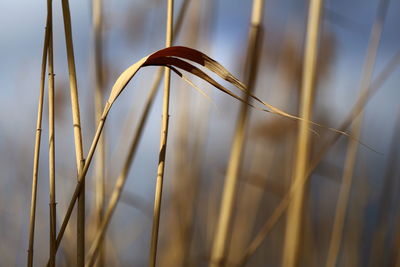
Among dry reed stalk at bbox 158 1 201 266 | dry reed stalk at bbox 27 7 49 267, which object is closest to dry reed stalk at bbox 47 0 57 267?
dry reed stalk at bbox 27 7 49 267

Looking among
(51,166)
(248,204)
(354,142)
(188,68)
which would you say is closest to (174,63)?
(188,68)

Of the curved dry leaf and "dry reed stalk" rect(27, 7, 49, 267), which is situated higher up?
the curved dry leaf

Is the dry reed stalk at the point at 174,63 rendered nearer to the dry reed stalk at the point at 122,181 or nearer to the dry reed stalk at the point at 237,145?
the dry reed stalk at the point at 237,145

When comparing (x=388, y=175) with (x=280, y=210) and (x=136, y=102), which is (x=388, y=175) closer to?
(x=280, y=210)

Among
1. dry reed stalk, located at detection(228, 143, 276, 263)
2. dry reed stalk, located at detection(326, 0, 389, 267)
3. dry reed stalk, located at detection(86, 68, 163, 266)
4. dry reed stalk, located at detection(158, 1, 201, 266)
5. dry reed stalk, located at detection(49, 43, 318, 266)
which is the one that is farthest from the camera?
dry reed stalk, located at detection(228, 143, 276, 263)

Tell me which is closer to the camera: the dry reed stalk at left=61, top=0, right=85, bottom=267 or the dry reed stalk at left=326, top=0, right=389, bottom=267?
the dry reed stalk at left=61, top=0, right=85, bottom=267

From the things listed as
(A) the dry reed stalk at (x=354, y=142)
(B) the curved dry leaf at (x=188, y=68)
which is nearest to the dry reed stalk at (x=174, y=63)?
(B) the curved dry leaf at (x=188, y=68)

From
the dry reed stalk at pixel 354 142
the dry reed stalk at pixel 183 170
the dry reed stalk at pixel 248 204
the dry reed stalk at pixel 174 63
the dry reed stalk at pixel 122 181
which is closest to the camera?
the dry reed stalk at pixel 174 63

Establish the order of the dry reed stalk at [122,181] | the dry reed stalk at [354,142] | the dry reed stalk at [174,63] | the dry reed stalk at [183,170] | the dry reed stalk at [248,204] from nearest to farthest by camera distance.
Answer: the dry reed stalk at [174,63]
the dry reed stalk at [122,181]
the dry reed stalk at [354,142]
the dry reed stalk at [183,170]
the dry reed stalk at [248,204]

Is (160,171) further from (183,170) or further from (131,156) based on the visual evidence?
(183,170)

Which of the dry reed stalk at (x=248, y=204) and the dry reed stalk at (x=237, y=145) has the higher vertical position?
the dry reed stalk at (x=237, y=145)

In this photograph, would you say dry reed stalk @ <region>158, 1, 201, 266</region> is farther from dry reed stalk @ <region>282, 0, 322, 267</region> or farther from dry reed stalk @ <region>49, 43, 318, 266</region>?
dry reed stalk @ <region>49, 43, 318, 266</region>

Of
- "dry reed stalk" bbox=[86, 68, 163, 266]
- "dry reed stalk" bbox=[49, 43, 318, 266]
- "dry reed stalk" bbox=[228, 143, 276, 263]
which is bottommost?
"dry reed stalk" bbox=[228, 143, 276, 263]
